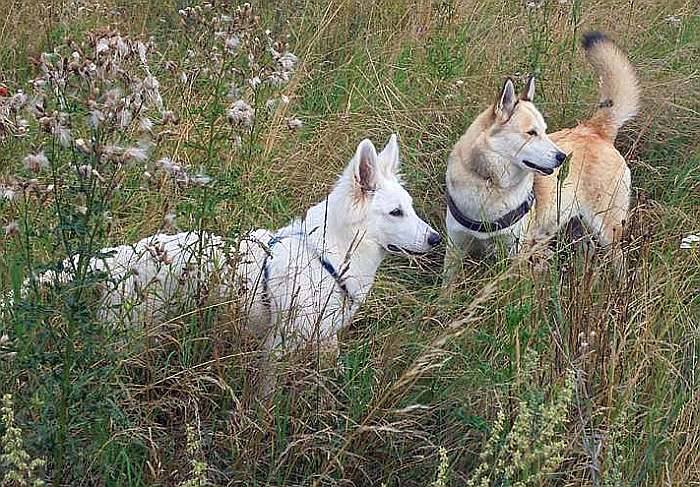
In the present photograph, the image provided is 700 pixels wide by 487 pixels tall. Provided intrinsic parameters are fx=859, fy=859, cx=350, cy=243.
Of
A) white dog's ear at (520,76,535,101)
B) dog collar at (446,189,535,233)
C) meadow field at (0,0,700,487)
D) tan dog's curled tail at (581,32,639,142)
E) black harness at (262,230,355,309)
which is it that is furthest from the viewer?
tan dog's curled tail at (581,32,639,142)

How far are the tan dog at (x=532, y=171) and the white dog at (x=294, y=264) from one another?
645mm

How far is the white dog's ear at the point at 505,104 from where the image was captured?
3.67m

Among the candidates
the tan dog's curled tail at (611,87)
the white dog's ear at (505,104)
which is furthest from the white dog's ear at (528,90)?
the tan dog's curled tail at (611,87)

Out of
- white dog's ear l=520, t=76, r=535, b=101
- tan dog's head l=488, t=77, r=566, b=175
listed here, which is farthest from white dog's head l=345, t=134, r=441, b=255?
white dog's ear l=520, t=76, r=535, b=101

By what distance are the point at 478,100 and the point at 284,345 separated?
253cm

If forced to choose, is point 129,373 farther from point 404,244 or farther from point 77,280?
point 404,244

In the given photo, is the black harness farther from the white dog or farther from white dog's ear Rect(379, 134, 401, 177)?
white dog's ear Rect(379, 134, 401, 177)

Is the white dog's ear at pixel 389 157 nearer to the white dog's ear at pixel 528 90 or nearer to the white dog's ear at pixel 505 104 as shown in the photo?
the white dog's ear at pixel 505 104

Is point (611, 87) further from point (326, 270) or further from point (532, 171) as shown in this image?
point (326, 270)

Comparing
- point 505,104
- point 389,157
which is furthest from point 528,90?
point 389,157

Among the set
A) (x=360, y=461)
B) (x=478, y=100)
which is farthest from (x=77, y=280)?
(x=478, y=100)

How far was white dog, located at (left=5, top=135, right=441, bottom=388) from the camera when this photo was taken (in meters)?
2.35

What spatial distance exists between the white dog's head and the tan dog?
1.87ft

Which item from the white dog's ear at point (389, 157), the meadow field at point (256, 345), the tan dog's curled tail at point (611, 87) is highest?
the tan dog's curled tail at point (611, 87)
